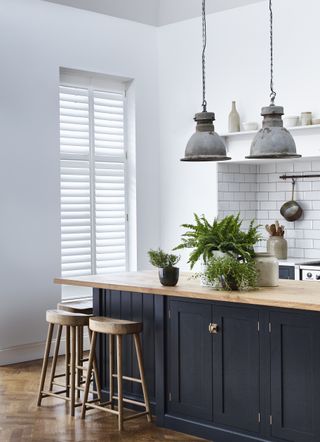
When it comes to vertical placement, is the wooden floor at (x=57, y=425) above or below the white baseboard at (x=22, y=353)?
below

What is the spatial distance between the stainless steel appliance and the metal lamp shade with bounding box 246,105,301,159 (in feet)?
7.67

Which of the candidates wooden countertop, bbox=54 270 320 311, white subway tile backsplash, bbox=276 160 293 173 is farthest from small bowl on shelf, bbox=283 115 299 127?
wooden countertop, bbox=54 270 320 311

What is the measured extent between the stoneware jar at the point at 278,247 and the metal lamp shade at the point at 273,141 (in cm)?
288

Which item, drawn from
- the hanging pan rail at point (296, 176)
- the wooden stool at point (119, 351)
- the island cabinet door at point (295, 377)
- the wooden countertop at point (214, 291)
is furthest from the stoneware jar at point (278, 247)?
the island cabinet door at point (295, 377)

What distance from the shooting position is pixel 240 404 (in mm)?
4824

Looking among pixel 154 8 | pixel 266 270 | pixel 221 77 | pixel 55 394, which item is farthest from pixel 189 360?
pixel 154 8

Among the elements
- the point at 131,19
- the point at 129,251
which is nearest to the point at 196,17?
the point at 131,19

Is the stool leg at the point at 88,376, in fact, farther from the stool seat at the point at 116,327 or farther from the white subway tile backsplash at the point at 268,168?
the white subway tile backsplash at the point at 268,168

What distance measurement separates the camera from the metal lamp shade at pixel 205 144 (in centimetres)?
530

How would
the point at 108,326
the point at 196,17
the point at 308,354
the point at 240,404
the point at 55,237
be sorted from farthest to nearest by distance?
the point at 196,17, the point at 55,237, the point at 108,326, the point at 240,404, the point at 308,354

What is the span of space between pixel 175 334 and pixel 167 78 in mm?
4168

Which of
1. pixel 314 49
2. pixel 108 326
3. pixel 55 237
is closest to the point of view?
pixel 108 326

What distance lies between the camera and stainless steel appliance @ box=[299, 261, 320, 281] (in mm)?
7102

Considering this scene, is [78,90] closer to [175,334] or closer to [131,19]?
[131,19]
